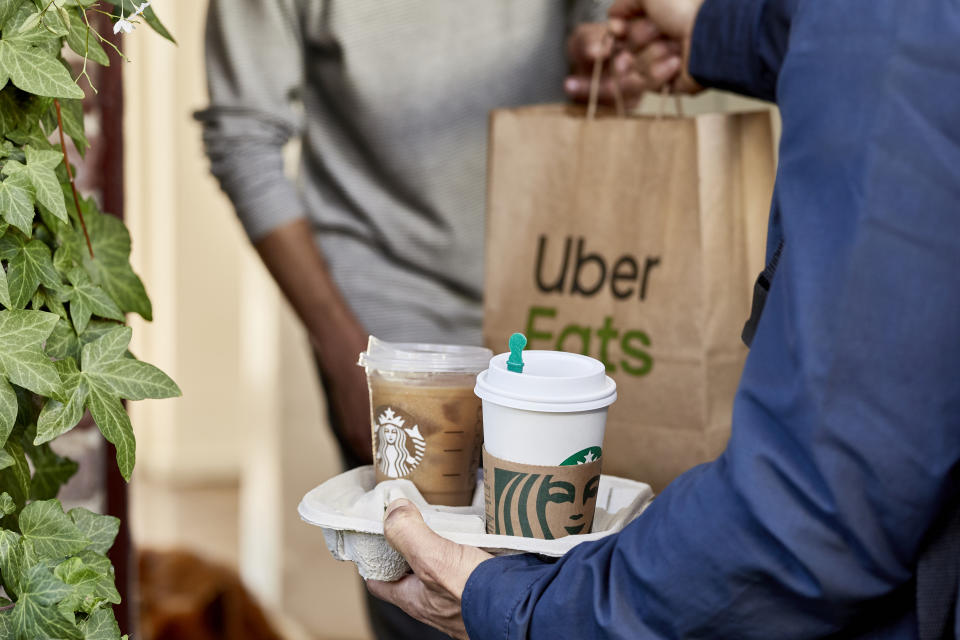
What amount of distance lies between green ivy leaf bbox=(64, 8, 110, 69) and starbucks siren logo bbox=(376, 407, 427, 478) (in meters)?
0.40

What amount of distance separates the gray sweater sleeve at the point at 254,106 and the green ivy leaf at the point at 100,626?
0.88 m

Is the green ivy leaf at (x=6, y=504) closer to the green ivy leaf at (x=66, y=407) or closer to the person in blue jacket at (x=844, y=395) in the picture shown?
the green ivy leaf at (x=66, y=407)

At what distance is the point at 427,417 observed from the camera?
0.91 metres

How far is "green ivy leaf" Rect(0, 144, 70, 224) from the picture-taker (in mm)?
784

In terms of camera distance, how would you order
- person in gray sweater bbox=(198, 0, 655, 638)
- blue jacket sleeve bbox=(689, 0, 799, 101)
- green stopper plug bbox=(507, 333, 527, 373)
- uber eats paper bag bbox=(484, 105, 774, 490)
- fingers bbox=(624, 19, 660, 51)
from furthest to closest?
1. person in gray sweater bbox=(198, 0, 655, 638)
2. fingers bbox=(624, 19, 660, 51)
3. uber eats paper bag bbox=(484, 105, 774, 490)
4. blue jacket sleeve bbox=(689, 0, 799, 101)
5. green stopper plug bbox=(507, 333, 527, 373)

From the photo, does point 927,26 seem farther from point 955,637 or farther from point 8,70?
point 8,70

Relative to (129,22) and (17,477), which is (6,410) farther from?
(129,22)

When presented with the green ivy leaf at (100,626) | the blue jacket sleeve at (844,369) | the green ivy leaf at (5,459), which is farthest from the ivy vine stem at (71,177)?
the blue jacket sleeve at (844,369)

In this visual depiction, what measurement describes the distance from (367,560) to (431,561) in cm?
9

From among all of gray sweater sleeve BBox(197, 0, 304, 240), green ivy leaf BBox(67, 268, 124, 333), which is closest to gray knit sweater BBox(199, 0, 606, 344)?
gray sweater sleeve BBox(197, 0, 304, 240)

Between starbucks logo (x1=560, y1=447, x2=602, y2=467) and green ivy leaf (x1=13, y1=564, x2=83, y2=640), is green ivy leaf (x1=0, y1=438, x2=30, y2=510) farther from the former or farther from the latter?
starbucks logo (x1=560, y1=447, x2=602, y2=467)

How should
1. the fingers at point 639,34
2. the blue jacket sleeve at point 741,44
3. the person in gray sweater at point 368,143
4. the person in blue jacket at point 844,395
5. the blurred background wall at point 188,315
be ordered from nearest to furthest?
the person in blue jacket at point 844,395 < the blue jacket sleeve at point 741,44 < the fingers at point 639,34 < the person in gray sweater at point 368,143 < the blurred background wall at point 188,315

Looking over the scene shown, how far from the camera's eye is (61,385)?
0.78m

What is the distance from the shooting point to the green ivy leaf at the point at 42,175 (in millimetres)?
784
